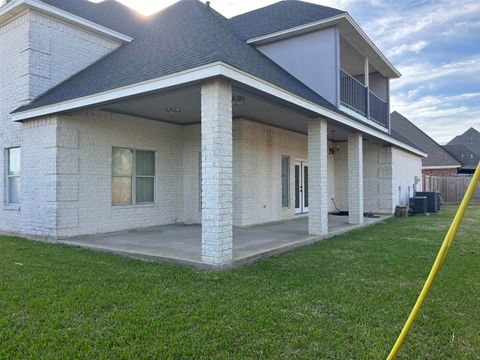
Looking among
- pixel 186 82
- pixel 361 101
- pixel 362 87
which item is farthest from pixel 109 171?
pixel 362 87

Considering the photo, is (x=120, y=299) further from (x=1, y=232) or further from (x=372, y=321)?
(x=1, y=232)

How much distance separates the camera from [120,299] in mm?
4320

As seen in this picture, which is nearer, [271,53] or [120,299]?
[120,299]

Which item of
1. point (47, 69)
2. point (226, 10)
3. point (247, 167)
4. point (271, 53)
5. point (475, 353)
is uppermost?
point (226, 10)

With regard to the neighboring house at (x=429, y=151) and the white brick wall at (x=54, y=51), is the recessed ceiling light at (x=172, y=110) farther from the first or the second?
the neighboring house at (x=429, y=151)

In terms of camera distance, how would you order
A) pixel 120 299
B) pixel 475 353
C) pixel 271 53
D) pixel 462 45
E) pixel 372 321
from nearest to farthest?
pixel 462 45, pixel 475 353, pixel 372 321, pixel 120 299, pixel 271 53

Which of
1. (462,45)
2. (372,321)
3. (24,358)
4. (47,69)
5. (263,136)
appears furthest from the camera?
(263,136)

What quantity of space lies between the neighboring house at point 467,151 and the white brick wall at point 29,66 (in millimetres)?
31024

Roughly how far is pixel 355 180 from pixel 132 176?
22.9 ft

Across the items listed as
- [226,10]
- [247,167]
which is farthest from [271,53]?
[226,10]

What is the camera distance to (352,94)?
12.2 metres

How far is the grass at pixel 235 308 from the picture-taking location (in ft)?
10.4

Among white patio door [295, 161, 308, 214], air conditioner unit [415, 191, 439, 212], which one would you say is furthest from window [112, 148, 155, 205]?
air conditioner unit [415, 191, 439, 212]

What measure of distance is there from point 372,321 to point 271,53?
908 centimetres
